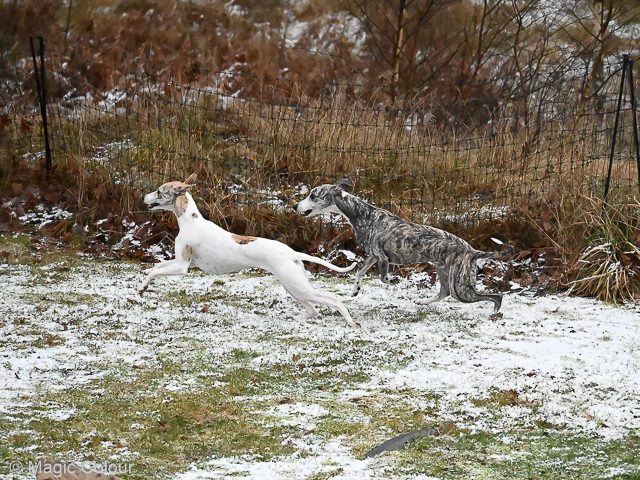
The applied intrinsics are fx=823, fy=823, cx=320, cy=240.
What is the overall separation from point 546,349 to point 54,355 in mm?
3629

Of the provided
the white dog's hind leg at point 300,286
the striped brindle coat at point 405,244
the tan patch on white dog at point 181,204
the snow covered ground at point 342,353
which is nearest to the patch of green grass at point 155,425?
the snow covered ground at point 342,353

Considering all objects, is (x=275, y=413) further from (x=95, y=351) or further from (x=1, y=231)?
(x=1, y=231)

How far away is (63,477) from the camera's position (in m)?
3.38

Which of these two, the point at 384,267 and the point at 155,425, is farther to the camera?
the point at 384,267

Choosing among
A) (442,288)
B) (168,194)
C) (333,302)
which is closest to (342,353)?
(333,302)

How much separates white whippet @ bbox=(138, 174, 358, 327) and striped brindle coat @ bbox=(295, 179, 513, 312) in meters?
0.36

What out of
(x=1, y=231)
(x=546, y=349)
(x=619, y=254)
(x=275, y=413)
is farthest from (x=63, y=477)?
(x=1, y=231)

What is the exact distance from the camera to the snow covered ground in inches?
181

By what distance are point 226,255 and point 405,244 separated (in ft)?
4.98

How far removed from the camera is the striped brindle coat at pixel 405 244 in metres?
6.96

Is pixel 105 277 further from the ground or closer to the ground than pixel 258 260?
closer to the ground

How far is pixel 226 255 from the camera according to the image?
22.4 feet

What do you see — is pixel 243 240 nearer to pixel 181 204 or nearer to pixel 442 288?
pixel 181 204

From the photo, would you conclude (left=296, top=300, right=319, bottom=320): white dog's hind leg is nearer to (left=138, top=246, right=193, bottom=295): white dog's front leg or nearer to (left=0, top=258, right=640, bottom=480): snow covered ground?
(left=0, top=258, right=640, bottom=480): snow covered ground
